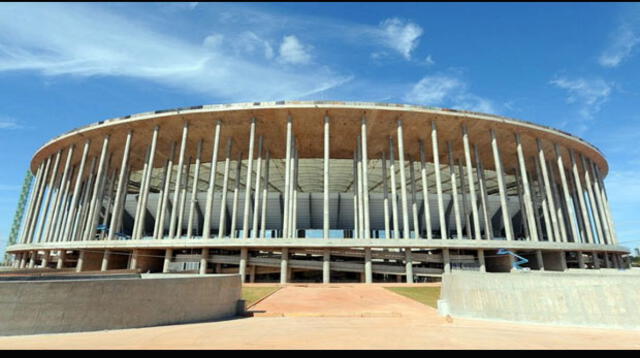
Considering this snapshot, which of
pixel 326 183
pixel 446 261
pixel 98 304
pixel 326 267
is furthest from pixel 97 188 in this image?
pixel 446 261

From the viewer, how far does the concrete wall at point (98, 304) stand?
27.0ft

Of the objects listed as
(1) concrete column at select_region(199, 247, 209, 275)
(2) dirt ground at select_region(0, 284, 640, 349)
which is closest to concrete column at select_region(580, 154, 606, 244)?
(2) dirt ground at select_region(0, 284, 640, 349)

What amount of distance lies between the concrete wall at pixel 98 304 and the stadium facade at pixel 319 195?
56.0 feet

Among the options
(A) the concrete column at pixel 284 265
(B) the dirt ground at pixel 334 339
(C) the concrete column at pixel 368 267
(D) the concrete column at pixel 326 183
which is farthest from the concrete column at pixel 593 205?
(B) the dirt ground at pixel 334 339

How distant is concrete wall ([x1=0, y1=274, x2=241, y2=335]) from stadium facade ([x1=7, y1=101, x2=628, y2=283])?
56.0 ft

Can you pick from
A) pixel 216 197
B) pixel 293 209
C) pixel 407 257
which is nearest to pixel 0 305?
pixel 293 209

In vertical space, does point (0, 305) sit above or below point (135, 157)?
below

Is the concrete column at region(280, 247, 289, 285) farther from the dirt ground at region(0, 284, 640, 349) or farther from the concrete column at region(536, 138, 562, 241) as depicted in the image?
the concrete column at region(536, 138, 562, 241)

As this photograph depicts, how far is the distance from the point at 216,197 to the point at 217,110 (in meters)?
18.7

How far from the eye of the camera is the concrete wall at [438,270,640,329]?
970 centimetres

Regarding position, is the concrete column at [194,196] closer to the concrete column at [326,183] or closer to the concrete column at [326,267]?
the concrete column at [326,183]

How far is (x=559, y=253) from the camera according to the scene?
34406 mm

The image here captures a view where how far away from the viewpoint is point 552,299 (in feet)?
35.0
